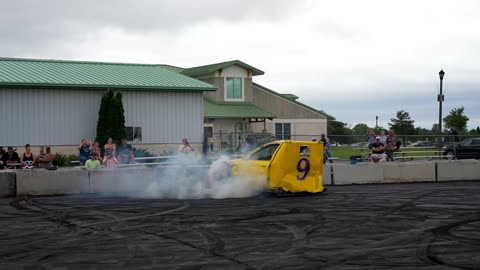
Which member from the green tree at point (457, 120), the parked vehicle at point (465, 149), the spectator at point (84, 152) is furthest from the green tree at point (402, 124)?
the spectator at point (84, 152)

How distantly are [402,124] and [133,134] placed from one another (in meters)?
39.1

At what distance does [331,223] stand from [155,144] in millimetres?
24179

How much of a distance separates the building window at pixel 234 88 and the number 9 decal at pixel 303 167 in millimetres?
32434

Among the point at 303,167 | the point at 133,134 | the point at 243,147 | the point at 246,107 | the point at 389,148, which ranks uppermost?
the point at 246,107

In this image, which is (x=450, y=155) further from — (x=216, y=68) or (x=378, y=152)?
(x=216, y=68)

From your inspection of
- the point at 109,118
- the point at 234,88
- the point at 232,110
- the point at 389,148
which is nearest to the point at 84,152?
the point at 109,118

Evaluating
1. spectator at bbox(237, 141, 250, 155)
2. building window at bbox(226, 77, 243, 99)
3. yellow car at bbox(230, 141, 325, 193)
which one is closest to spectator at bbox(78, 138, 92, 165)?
spectator at bbox(237, 141, 250, 155)

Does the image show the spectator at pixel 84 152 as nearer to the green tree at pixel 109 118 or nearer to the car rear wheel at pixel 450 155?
the green tree at pixel 109 118

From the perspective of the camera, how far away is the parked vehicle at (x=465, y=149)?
35.0 meters

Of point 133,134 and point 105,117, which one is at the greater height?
point 105,117

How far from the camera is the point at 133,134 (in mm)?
35469

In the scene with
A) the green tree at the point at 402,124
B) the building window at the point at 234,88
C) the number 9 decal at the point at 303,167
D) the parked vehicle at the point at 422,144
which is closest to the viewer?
the number 9 decal at the point at 303,167

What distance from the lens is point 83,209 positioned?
594 inches

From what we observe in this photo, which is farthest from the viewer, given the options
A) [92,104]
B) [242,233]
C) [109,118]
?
[92,104]
